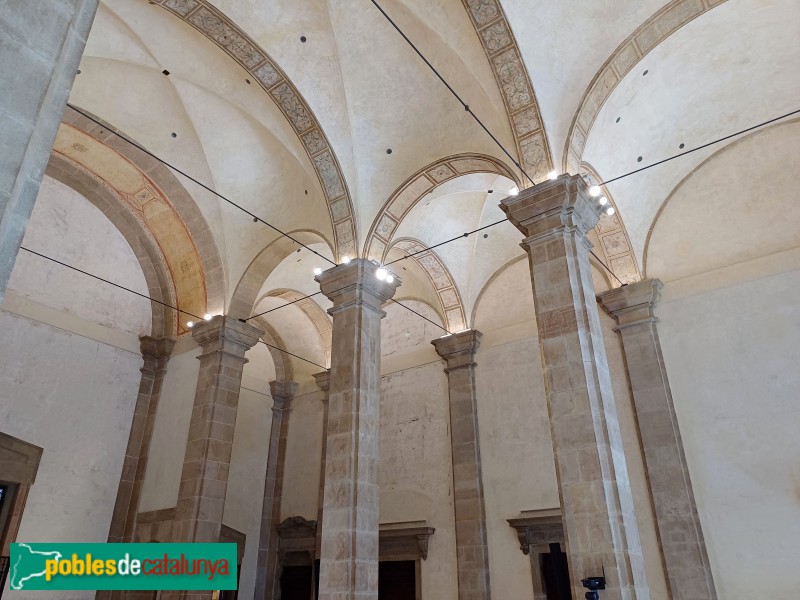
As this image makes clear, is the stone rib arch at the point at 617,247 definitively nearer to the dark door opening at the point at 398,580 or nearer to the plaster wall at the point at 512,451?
the plaster wall at the point at 512,451

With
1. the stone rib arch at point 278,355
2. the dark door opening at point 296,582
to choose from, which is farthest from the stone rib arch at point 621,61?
the dark door opening at point 296,582

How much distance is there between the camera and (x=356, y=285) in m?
8.70

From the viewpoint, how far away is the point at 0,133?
2.51 meters

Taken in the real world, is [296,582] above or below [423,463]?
below

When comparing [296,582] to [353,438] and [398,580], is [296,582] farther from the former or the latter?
[353,438]

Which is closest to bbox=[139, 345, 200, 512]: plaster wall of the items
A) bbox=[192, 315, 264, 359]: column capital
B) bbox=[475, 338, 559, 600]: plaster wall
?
bbox=[192, 315, 264, 359]: column capital

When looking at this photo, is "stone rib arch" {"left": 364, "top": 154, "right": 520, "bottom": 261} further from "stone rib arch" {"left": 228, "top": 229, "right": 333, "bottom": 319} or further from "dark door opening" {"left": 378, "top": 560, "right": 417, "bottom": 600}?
"dark door opening" {"left": 378, "top": 560, "right": 417, "bottom": 600}

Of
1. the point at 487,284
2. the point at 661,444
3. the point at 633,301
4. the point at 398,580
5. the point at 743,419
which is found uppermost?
the point at 487,284

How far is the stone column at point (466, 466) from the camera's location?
9883mm

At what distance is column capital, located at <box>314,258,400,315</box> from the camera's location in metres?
8.71

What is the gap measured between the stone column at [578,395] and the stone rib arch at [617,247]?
264cm

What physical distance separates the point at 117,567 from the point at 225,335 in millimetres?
7762

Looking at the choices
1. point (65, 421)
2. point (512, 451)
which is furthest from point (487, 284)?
point (65, 421)

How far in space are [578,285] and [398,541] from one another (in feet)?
22.5
